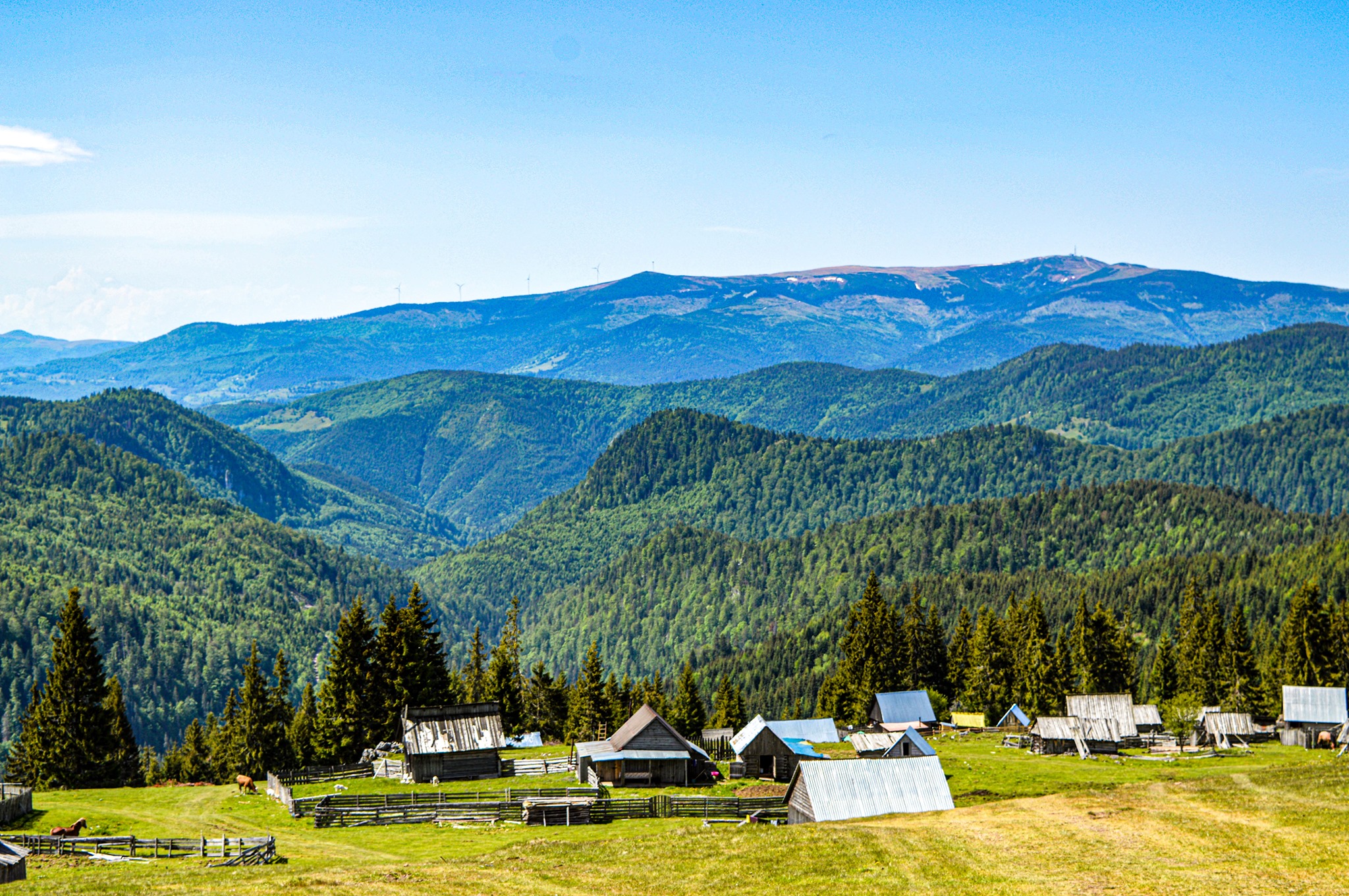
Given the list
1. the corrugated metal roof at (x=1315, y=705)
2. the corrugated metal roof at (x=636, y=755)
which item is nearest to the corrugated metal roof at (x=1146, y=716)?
the corrugated metal roof at (x=1315, y=705)

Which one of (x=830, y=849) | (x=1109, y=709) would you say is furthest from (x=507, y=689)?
(x=830, y=849)

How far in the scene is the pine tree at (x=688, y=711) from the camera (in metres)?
122

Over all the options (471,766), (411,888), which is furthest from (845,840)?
(471,766)

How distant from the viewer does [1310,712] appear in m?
111

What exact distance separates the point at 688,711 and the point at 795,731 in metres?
26.4

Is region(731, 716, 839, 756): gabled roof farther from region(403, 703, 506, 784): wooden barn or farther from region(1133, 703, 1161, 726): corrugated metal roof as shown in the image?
region(1133, 703, 1161, 726): corrugated metal roof

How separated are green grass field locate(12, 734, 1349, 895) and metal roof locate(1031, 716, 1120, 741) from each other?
2835 centimetres

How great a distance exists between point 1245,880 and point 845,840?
1745cm

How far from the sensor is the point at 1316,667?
127 m

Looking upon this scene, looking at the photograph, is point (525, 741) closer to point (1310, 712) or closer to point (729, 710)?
point (729, 710)

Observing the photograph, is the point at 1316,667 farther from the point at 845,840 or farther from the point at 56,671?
the point at 56,671

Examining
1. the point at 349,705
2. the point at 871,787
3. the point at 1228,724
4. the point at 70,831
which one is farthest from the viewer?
the point at 1228,724

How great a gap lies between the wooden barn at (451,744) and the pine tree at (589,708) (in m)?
22.2

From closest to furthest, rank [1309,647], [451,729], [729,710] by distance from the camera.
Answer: [451,729]
[1309,647]
[729,710]
